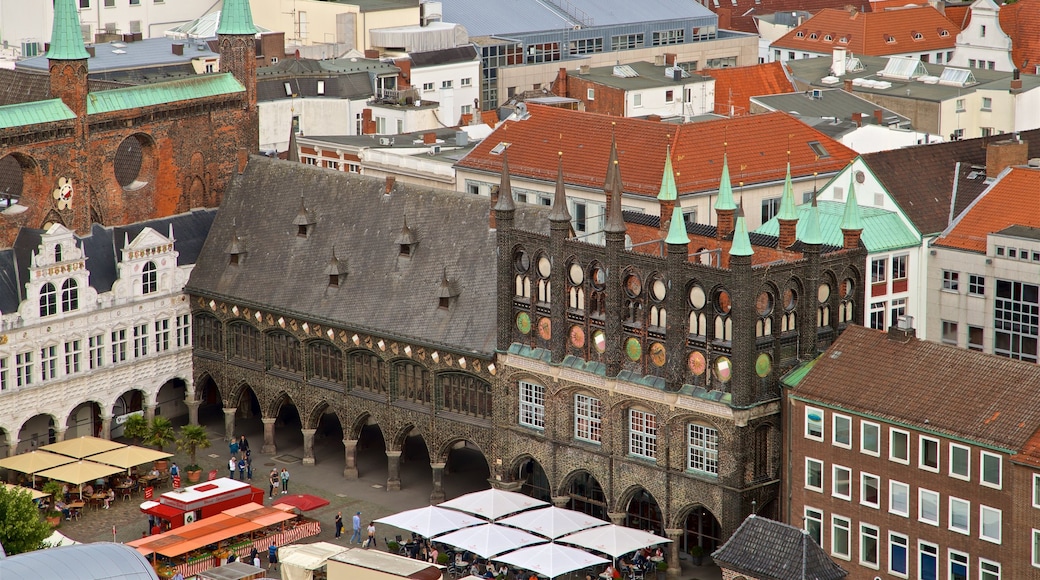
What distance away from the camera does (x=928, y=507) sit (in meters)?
114

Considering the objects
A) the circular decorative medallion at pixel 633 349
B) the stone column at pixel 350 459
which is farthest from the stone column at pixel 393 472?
the circular decorative medallion at pixel 633 349

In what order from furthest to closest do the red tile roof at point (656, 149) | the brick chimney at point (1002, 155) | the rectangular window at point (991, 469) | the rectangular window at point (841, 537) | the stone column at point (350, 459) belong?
the red tile roof at point (656, 149) < the brick chimney at point (1002, 155) < the stone column at point (350, 459) < the rectangular window at point (841, 537) < the rectangular window at point (991, 469)

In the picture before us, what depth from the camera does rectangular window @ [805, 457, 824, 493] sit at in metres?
119

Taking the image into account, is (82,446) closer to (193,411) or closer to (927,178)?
(193,411)

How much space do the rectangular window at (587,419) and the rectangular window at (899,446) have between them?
1920 centimetres

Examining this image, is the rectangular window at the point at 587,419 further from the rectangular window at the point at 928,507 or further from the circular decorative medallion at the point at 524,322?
the rectangular window at the point at 928,507

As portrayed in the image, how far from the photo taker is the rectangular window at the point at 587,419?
12825 cm

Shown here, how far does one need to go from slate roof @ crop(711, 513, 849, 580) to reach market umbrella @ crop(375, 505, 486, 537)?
19606 mm

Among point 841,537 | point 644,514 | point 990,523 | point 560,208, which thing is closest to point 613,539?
point 644,514

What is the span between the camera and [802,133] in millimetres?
165875

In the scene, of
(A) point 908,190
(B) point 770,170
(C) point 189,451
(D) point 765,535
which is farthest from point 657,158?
(D) point 765,535

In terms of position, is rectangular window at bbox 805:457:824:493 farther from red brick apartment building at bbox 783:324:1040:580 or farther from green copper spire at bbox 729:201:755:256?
green copper spire at bbox 729:201:755:256

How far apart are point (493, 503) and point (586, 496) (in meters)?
6.29

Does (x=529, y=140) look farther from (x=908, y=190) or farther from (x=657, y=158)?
(x=908, y=190)
